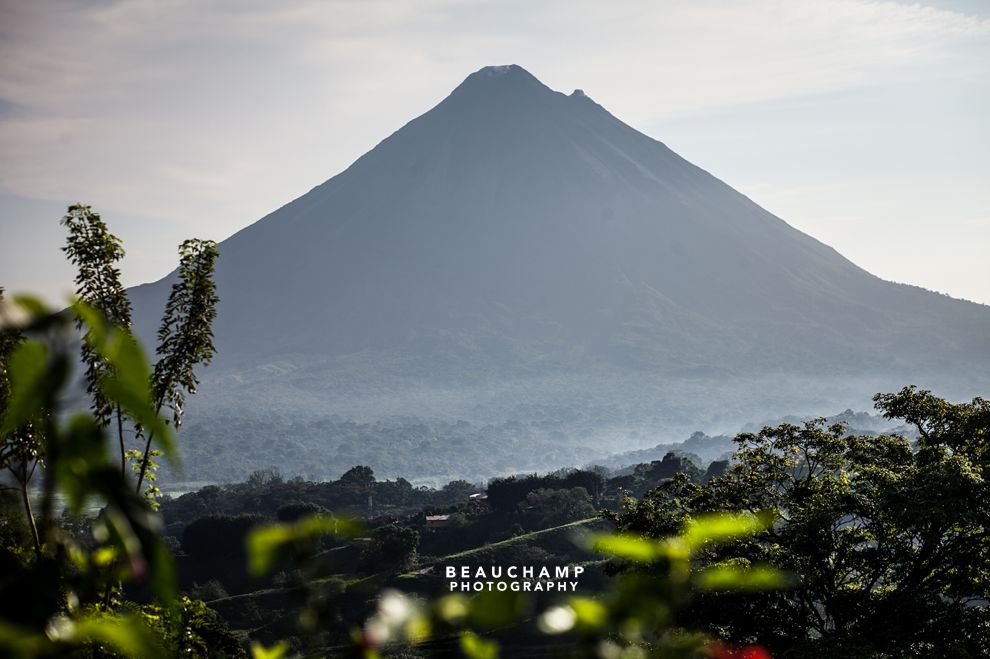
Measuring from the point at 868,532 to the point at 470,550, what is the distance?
1412 inches

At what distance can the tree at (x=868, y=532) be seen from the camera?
13.3 meters

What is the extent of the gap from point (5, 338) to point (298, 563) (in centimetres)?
728

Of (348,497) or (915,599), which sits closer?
(915,599)

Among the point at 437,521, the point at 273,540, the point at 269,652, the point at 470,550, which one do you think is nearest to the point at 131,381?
the point at 273,540

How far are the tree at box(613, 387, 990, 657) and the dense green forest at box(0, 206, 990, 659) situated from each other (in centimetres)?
4

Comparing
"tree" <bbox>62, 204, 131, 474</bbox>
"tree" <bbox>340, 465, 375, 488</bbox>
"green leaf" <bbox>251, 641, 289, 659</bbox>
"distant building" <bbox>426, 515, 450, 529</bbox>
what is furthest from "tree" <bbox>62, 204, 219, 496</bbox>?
"tree" <bbox>340, 465, 375, 488</bbox>

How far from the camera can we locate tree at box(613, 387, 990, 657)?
13258mm

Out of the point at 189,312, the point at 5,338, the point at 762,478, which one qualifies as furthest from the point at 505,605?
the point at 762,478

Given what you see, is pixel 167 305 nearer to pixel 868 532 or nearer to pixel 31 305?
pixel 31 305

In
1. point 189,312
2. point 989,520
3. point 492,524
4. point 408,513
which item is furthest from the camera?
point 408,513

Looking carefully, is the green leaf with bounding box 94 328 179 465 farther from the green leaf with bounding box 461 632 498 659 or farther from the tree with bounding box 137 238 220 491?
the tree with bounding box 137 238 220 491

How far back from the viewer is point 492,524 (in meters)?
55.2

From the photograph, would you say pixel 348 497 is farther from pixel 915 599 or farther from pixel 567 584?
pixel 915 599

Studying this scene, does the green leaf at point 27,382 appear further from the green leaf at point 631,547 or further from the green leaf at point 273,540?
the green leaf at point 631,547
